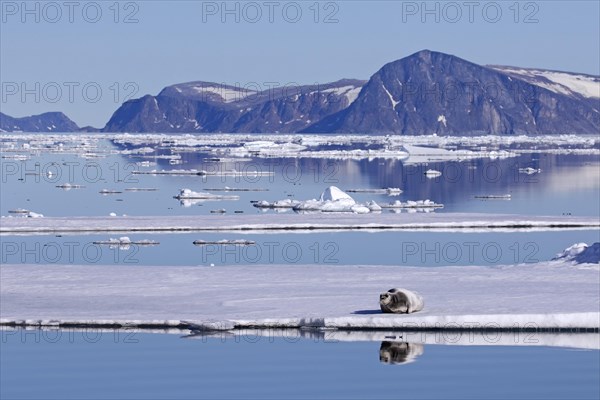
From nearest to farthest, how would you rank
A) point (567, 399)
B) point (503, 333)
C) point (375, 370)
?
point (567, 399)
point (375, 370)
point (503, 333)

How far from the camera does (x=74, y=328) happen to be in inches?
645

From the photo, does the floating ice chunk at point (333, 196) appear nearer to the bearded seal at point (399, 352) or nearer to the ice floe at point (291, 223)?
the ice floe at point (291, 223)

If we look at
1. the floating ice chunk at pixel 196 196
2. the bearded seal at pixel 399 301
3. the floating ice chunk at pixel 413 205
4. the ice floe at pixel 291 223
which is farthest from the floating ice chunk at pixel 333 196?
the bearded seal at pixel 399 301

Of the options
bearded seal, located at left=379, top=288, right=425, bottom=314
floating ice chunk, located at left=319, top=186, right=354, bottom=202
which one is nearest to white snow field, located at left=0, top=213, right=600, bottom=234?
floating ice chunk, located at left=319, top=186, right=354, bottom=202

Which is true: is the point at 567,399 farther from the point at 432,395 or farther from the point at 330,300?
the point at 330,300

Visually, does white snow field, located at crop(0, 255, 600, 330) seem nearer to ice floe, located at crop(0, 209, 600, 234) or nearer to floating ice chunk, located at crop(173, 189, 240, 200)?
ice floe, located at crop(0, 209, 600, 234)

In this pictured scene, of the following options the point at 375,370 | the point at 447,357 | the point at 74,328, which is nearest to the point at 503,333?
the point at 447,357

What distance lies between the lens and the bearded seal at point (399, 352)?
1463cm

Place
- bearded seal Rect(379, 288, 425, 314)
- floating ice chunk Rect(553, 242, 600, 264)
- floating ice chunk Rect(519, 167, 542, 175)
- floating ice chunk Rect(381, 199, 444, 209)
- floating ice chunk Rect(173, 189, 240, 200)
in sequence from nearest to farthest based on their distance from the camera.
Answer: bearded seal Rect(379, 288, 425, 314)
floating ice chunk Rect(553, 242, 600, 264)
floating ice chunk Rect(381, 199, 444, 209)
floating ice chunk Rect(173, 189, 240, 200)
floating ice chunk Rect(519, 167, 542, 175)

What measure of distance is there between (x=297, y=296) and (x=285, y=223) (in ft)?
49.9

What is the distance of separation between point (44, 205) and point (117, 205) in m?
2.66

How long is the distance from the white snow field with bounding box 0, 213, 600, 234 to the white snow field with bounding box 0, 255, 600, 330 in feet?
32.8

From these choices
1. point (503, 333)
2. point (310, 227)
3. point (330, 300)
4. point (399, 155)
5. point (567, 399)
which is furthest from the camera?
point (399, 155)

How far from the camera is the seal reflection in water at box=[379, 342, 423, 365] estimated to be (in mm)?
14622
